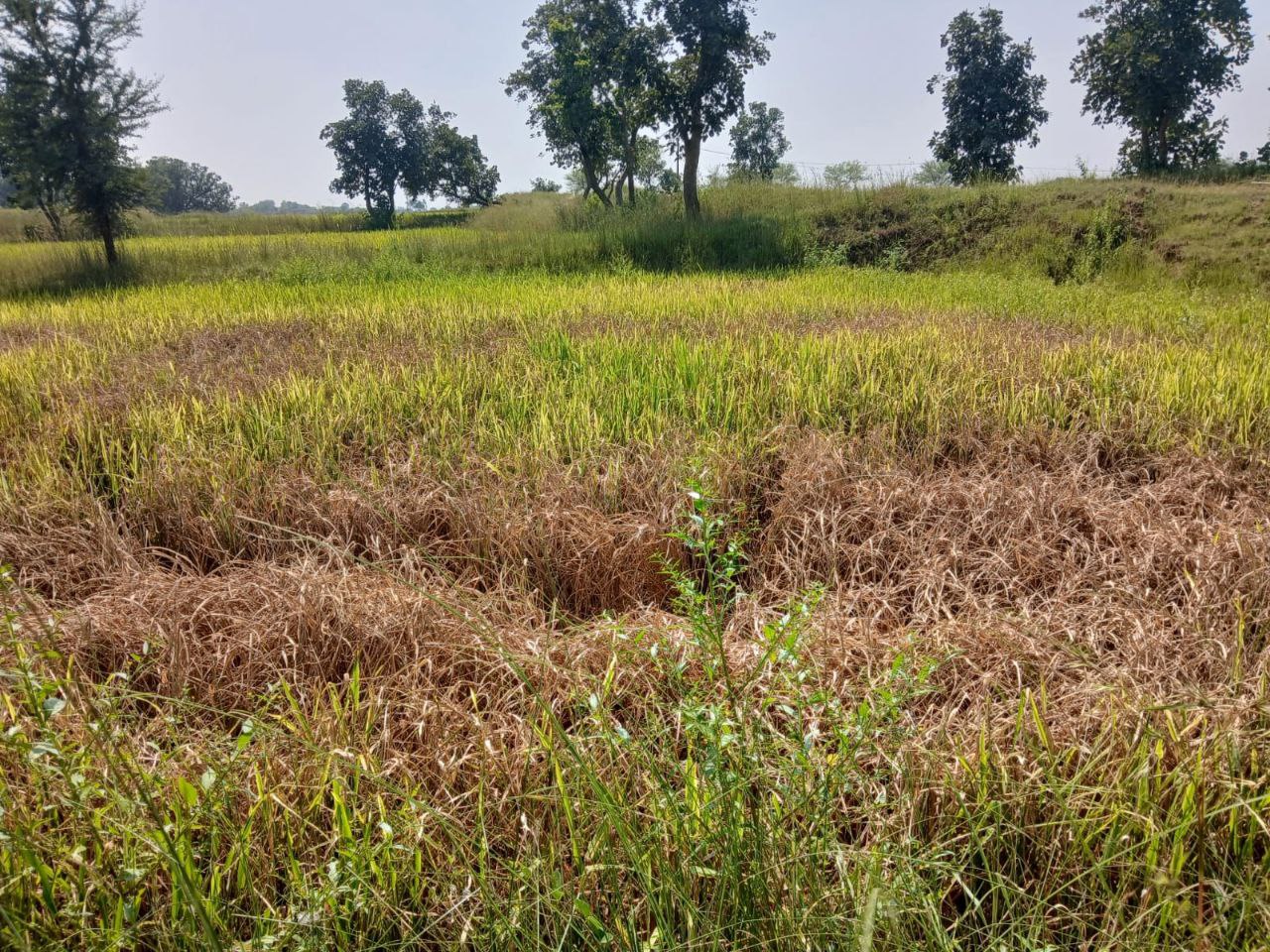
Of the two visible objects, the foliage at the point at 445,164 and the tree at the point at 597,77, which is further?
the foliage at the point at 445,164

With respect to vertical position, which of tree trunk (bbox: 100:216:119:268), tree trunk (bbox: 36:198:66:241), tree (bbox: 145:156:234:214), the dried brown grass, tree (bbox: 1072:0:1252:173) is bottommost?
the dried brown grass

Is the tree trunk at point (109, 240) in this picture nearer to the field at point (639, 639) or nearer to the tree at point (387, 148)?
the field at point (639, 639)

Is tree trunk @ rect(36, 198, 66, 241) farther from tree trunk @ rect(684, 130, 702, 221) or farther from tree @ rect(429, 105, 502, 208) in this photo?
tree @ rect(429, 105, 502, 208)

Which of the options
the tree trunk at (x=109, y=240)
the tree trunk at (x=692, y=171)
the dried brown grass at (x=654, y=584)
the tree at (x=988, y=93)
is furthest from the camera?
the tree at (x=988, y=93)

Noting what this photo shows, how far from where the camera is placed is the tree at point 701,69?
50.7 ft

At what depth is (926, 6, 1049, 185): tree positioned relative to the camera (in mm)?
25641

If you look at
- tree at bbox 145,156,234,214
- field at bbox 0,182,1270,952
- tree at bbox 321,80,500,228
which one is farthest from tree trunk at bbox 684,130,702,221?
tree at bbox 145,156,234,214

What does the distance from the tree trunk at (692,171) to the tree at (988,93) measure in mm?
14780

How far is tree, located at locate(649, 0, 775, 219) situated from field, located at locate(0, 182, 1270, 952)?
502 inches

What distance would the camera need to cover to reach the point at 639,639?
1.86 meters

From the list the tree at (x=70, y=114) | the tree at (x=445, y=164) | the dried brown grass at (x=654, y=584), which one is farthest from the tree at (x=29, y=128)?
the tree at (x=445, y=164)

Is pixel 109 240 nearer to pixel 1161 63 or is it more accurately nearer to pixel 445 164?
pixel 1161 63

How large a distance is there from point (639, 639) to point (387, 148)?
5640 centimetres

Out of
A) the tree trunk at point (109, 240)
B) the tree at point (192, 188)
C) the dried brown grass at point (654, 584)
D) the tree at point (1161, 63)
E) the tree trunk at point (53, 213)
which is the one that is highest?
the tree at point (192, 188)
